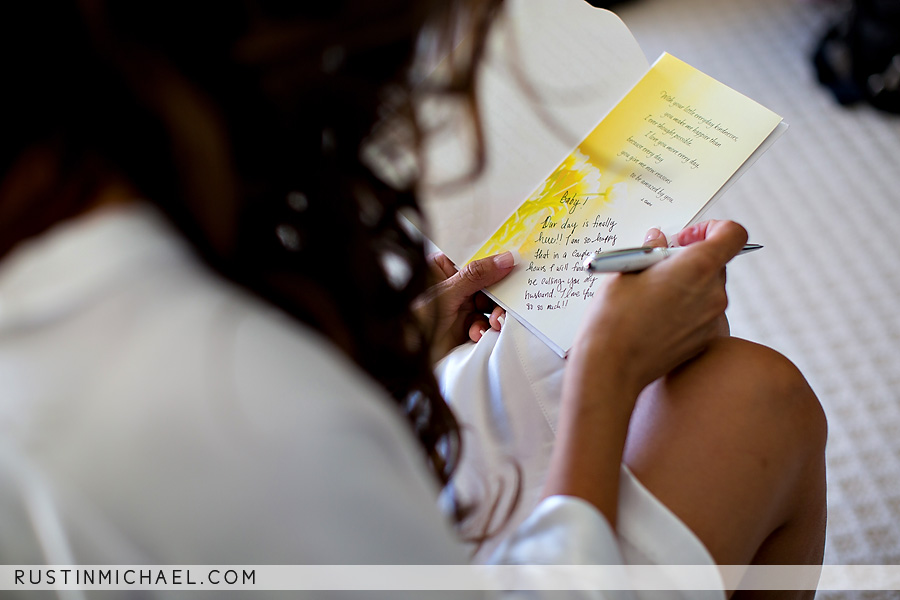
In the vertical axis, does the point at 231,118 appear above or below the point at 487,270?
above

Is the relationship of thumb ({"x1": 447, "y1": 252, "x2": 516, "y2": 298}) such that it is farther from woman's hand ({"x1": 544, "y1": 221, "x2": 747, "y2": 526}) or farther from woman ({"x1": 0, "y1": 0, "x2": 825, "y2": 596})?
woman ({"x1": 0, "y1": 0, "x2": 825, "y2": 596})

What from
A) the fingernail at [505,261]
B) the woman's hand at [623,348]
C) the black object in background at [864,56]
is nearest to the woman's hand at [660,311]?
the woman's hand at [623,348]

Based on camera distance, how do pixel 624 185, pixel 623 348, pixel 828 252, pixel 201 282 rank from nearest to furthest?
pixel 201 282, pixel 623 348, pixel 624 185, pixel 828 252

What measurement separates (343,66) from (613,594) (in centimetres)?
36

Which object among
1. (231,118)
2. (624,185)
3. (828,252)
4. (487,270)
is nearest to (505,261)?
(487,270)

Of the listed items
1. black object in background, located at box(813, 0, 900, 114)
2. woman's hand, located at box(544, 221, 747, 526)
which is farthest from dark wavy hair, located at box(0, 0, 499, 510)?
black object in background, located at box(813, 0, 900, 114)

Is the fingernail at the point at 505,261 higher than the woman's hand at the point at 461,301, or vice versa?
the fingernail at the point at 505,261

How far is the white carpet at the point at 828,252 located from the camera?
0.95m

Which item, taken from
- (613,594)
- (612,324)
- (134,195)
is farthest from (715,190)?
(134,195)

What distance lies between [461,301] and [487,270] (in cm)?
6

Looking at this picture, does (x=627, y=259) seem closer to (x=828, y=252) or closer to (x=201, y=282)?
(x=201, y=282)

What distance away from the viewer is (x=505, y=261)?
2.19 feet

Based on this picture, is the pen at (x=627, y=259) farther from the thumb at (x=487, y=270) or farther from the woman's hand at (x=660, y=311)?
the thumb at (x=487, y=270)

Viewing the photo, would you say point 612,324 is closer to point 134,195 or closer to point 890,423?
point 134,195
